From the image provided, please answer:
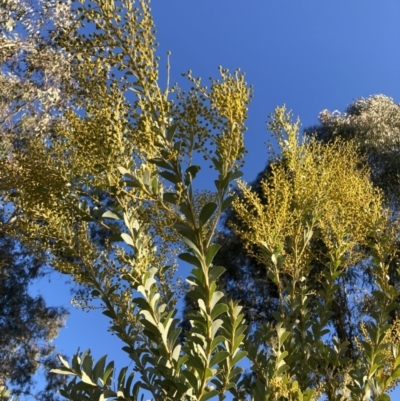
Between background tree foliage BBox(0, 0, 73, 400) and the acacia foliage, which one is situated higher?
background tree foliage BBox(0, 0, 73, 400)

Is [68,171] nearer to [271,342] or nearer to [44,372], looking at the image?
[271,342]

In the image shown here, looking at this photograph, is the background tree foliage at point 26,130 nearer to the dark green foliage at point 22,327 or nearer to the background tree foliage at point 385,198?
the dark green foliage at point 22,327

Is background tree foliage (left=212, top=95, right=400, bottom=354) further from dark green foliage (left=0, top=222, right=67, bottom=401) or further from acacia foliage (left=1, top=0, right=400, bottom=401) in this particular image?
acacia foliage (left=1, top=0, right=400, bottom=401)

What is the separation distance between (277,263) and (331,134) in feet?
30.4

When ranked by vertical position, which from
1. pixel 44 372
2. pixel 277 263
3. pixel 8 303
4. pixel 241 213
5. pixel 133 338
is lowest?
pixel 133 338

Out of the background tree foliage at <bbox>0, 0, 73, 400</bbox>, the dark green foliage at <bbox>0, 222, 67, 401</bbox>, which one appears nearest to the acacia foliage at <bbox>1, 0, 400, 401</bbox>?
the background tree foliage at <bbox>0, 0, 73, 400</bbox>

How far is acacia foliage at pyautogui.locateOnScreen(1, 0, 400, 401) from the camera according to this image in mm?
1299

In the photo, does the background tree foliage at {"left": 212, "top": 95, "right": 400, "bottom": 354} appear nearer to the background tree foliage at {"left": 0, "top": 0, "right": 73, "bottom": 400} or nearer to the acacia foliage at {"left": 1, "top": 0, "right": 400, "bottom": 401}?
the background tree foliage at {"left": 0, "top": 0, "right": 73, "bottom": 400}

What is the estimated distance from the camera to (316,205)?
84.1 inches

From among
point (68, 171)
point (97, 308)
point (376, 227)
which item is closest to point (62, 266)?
point (97, 308)

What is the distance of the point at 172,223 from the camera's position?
1702mm

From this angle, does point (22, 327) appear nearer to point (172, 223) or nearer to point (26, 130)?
point (26, 130)

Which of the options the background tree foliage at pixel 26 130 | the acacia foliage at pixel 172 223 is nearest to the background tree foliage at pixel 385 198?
the background tree foliage at pixel 26 130

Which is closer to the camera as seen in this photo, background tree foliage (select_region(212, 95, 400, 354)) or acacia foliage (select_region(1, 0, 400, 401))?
acacia foliage (select_region(1, 0, 400, 401))
